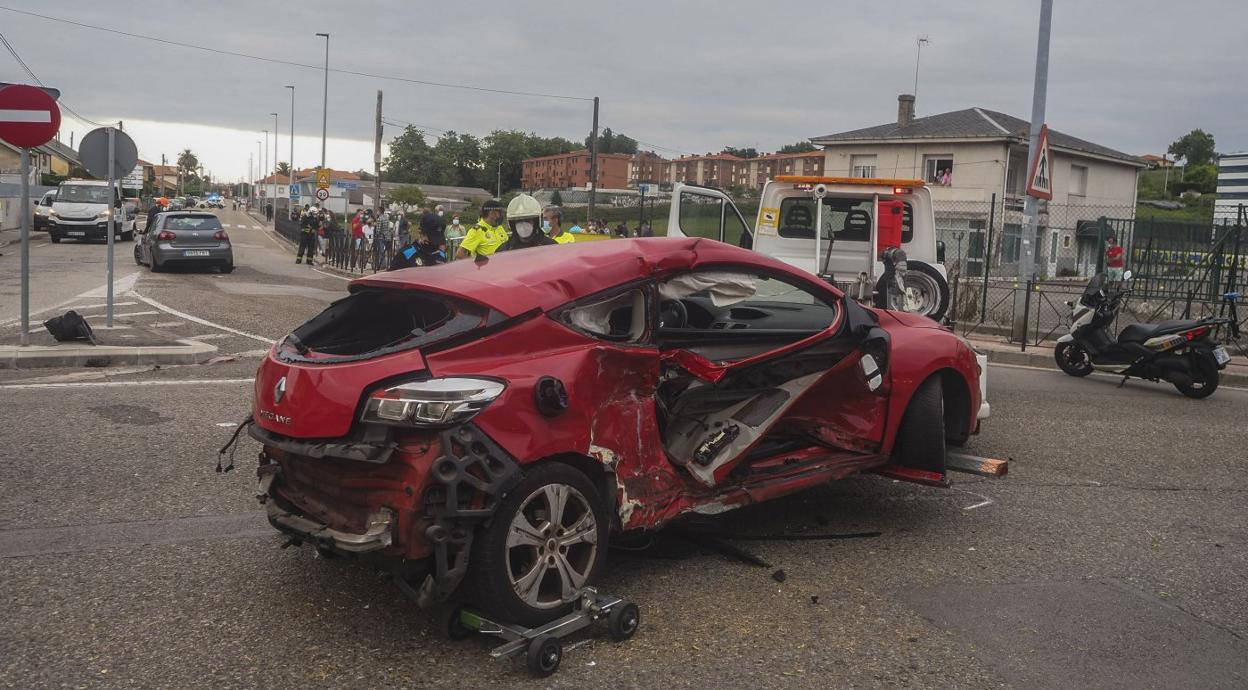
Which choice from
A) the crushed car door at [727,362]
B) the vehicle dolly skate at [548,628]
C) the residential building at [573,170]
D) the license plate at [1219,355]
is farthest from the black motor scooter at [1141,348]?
the residential building at [573,170]

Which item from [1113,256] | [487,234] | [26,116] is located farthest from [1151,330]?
[26,116]

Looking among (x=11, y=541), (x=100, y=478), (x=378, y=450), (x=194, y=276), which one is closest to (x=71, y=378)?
(x=100, y=478)

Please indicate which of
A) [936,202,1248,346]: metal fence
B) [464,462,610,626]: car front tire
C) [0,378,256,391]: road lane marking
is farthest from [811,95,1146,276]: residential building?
[464,462,610,626]: car front tire

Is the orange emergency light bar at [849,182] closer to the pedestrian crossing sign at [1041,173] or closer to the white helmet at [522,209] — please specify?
the white helmet at [522,209]

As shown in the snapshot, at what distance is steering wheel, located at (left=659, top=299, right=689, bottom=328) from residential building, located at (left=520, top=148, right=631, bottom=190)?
84948 millimetres

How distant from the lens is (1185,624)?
4367 mm

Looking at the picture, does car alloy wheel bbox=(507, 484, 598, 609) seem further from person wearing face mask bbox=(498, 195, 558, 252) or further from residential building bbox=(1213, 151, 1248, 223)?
residential building bbox=(1213, 151, 1248, 223)

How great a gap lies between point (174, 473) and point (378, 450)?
10.5 ft

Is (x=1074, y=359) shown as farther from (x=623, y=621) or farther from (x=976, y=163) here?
(x=976, y=163)

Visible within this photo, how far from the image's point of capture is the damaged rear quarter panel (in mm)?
3807

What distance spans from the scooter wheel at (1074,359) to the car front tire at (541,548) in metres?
9.46

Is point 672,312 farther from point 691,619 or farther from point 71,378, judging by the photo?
point 71,378

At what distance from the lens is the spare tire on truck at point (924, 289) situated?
33.9 feet

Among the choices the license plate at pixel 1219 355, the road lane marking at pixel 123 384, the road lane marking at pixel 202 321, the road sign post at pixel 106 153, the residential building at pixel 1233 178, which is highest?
the residential building at pixel 1233 178
